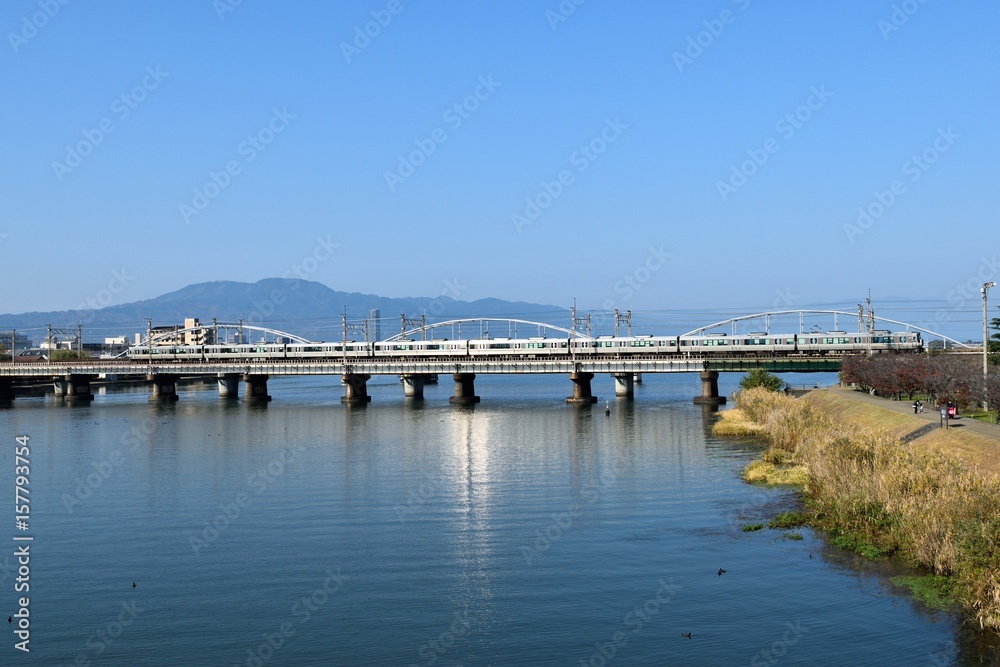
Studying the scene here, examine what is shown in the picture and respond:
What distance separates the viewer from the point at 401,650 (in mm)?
21609

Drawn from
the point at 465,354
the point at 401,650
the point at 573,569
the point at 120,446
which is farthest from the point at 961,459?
the point at 465,354

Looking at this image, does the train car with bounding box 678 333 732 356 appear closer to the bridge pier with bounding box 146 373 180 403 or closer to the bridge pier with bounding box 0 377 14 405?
the bridge pier with bounding box 146 373 180 403

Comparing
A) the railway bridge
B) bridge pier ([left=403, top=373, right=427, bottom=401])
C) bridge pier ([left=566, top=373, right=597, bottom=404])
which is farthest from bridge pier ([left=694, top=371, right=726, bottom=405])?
bridge pier ([left=403, top=373, right=427, bottom=401])

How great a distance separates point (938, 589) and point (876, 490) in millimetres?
6551

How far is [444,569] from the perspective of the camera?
92.4 feet

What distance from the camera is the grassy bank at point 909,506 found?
22.0 metres

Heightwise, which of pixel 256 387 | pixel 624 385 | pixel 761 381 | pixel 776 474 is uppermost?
pixel 256 387

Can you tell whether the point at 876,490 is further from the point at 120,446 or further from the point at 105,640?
the point at 120,446

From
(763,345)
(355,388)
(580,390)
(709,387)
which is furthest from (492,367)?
(763,345)

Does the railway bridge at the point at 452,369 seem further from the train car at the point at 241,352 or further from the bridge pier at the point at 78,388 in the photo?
the train car at the point at 241,352

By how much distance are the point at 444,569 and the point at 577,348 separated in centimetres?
9109

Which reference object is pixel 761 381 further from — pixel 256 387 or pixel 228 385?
pixel 228 385

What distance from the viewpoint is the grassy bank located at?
22047mm

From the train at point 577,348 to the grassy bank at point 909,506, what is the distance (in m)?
62.9
